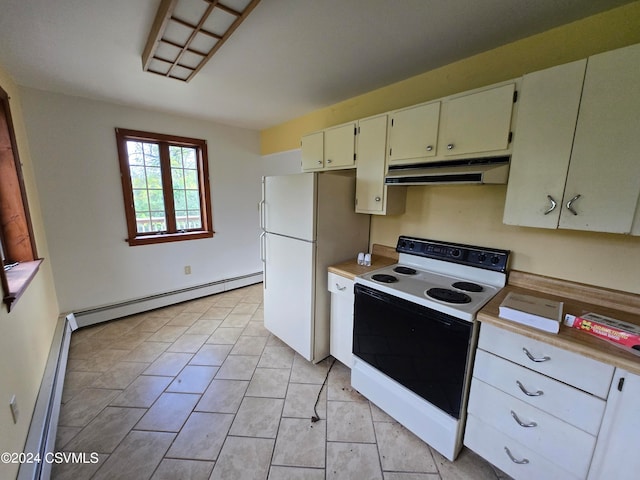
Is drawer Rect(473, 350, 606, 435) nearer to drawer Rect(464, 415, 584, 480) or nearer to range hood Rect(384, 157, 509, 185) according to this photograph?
drawer Rect(464, 415, 584, 480)

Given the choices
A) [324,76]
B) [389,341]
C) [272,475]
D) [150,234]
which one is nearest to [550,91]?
[324,76]

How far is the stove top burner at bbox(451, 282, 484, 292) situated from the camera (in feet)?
5.20

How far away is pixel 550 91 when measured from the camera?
121cm

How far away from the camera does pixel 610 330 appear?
1.04m

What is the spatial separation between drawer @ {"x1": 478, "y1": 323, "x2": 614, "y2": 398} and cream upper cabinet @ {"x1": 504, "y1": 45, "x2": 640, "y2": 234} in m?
0.59

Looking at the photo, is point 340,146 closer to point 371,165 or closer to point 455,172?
point 371,165

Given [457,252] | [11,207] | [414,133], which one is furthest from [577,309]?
[11,207]

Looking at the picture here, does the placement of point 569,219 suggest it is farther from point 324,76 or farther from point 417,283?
point 324,76

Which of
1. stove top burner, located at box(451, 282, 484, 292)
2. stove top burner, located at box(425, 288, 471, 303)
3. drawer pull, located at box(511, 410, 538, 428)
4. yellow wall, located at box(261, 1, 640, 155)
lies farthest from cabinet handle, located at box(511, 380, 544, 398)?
yellow wall, located at box(261, 1, 640, 155)

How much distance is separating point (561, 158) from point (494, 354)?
3.29 ft

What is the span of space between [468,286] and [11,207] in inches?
131

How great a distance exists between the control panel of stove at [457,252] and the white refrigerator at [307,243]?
0.45 m

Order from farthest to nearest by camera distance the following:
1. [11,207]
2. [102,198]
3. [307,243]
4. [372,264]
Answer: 1. [102,198]
2. [372,264]
3. [307,243]
4. [11,207]

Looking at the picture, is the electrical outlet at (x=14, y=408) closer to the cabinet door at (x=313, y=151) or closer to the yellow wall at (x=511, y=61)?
the cabinet door at (x=313, y=151)
